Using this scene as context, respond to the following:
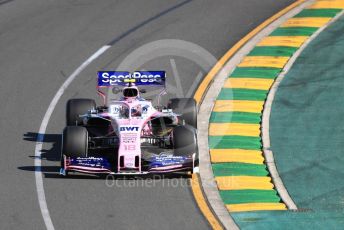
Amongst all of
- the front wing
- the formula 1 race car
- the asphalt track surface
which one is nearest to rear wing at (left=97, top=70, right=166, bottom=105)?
the formula 1 race car

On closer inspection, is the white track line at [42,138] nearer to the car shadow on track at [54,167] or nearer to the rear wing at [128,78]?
the car shadow on track at [54,167]

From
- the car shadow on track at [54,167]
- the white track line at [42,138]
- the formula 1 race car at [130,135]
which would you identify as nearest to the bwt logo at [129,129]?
the formula 1 race car at [130,135]

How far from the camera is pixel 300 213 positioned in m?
18.5

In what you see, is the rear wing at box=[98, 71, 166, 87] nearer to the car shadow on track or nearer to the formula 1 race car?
the formula 1 race car

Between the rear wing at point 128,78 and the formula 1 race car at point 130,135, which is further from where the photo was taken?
the rear wing at point 128,78

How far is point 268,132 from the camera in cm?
2272

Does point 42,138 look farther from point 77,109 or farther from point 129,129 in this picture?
point 129,129

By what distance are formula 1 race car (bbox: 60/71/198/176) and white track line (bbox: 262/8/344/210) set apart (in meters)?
1.77

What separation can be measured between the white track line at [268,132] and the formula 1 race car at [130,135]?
177 cm

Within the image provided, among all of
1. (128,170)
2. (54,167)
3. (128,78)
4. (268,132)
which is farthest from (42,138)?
(268,132)

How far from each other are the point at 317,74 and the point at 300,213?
873cm

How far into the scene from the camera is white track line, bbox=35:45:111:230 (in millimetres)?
18391

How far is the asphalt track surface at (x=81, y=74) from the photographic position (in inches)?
725

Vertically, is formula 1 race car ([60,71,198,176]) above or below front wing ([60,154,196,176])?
above
